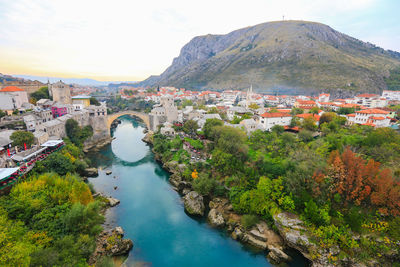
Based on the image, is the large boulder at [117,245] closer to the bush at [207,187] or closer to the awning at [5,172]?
the bush at [207,187]

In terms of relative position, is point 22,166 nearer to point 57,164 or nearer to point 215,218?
point 57,164

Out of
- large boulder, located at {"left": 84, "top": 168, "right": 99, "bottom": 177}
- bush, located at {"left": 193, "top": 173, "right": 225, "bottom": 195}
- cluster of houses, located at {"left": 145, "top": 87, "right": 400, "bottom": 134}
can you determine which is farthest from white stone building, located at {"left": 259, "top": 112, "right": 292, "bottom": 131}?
large boulder, located at {"left": 84, "top": 168, "right": 99, "bottom": 177}

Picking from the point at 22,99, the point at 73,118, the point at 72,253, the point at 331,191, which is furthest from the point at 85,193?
the point at 22,99

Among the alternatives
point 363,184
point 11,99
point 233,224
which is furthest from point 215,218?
point 11,99

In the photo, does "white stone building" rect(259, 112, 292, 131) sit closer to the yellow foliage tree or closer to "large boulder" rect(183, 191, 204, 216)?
the yellow foliage tree

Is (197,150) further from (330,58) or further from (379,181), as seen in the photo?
(330,58)
